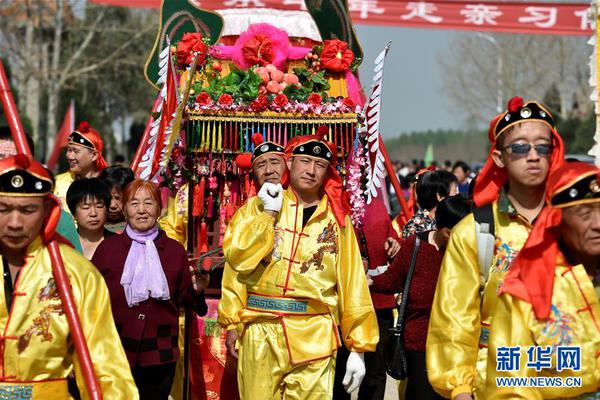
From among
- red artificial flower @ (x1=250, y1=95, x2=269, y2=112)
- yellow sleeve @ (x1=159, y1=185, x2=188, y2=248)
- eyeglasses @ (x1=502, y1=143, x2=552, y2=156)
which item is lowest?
yellow sleeve @ (x1=159, y1=185, x2=188, y2=248)

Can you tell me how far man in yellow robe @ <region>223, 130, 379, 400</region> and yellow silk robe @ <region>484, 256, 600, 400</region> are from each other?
2030 mm

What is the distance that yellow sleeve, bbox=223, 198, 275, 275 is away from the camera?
6074mm

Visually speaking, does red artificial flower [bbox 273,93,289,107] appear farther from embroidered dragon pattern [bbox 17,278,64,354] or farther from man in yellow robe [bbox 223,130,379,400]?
embroidered dragon pattern [bbox 17,278,64,354]

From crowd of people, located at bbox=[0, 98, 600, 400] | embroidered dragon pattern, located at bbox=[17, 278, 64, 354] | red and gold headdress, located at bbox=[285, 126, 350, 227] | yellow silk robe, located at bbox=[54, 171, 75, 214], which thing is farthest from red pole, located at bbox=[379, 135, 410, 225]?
embroidered dragon pattern, located at bbox=[17, 278, 64, 354]

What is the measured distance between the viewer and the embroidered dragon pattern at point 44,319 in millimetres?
4199

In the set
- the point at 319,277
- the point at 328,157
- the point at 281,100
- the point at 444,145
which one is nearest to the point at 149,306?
the point at 319,277

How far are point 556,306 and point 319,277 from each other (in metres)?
2.24

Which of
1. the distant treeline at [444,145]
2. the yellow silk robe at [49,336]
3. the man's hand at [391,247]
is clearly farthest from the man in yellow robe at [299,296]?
the distant treeline at [444,145]

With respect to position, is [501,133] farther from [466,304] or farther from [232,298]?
[232,298]

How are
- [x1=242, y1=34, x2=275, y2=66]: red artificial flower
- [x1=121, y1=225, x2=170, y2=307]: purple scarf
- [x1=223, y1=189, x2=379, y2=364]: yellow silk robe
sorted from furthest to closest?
[x1=242, y1=34, x2=275, y2=66]: red artificial flower → [x1=223, y1=189, x2=379, y2=364]: yellow silk robe → [x1=121, y1=225, x2=170, y2=307]: purple scarf

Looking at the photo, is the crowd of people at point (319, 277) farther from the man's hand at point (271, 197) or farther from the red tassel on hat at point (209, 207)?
the red tassel on hat at point (209, 207)

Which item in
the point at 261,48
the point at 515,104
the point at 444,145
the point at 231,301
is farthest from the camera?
the point at 444,145

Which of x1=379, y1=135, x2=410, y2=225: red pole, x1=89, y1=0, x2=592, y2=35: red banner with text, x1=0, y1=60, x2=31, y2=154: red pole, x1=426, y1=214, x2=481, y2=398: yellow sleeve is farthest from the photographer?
x1=89, y1=0, x2=592, y2=35: red banner with text

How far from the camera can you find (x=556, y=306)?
13.4 feet
